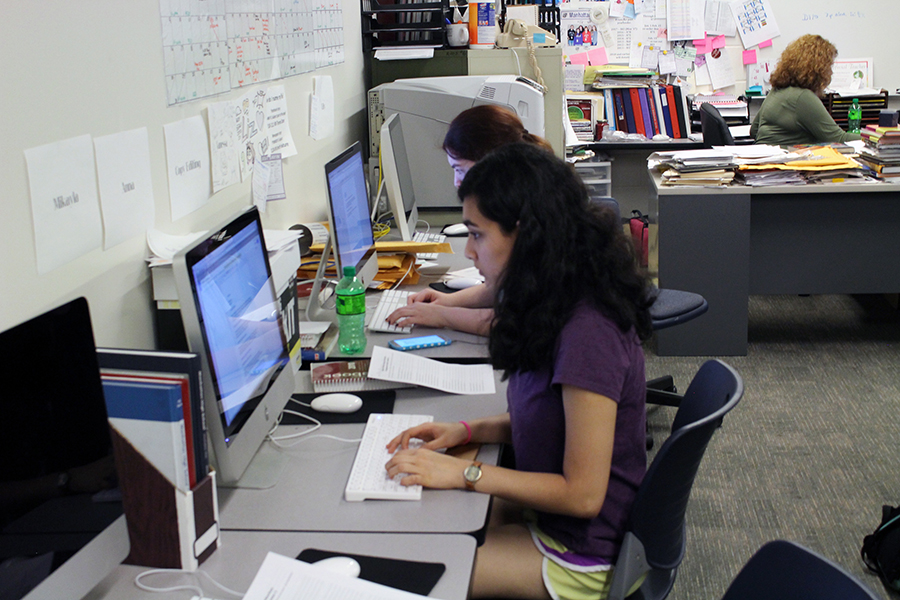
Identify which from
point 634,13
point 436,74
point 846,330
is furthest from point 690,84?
point 436,74

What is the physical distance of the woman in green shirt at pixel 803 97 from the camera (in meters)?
4.39

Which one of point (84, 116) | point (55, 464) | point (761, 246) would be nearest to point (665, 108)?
point (761, 246)

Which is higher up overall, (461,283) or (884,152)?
(884,152)

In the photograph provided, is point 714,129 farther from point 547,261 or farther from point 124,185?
point 124,185

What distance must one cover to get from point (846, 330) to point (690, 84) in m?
2.56

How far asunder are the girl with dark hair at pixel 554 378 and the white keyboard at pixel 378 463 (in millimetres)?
27

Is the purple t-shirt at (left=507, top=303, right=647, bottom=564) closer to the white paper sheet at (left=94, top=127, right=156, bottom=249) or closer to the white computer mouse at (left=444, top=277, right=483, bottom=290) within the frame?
the white paper sheet at (left=94, top=127, right=156, bottom=249)

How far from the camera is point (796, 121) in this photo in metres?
4.47

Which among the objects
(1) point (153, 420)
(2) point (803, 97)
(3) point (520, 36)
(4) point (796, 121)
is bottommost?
(1) point (153, 420)

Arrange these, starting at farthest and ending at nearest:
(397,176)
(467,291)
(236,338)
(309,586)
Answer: (397,176), (467,291), (236,338), (309,586)

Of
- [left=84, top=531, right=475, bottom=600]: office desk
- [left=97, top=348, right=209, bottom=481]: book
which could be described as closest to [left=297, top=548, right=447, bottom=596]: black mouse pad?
[left=84, top=531, right=475, bottom=600]: office desk

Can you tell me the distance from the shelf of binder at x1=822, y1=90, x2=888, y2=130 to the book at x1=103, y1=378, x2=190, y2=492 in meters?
5.49

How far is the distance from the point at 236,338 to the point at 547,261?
0.51 metres

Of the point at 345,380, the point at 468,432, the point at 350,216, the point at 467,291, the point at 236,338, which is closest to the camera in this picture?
the point at 236,338
